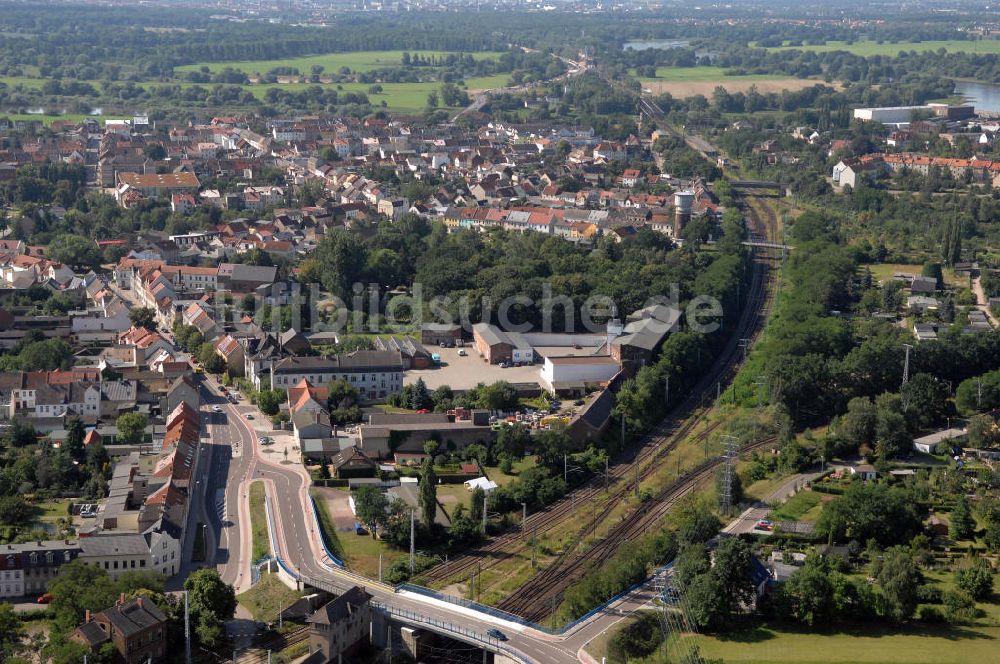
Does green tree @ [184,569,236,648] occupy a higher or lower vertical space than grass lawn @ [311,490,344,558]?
higher

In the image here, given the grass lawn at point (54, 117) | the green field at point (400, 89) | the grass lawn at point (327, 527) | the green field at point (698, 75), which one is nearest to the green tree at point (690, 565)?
the grass lawn at point (327, 527)

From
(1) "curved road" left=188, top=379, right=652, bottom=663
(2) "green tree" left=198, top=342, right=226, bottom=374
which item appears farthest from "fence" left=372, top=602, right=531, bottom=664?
(2) "green tree" left=198, top=342, right=226, bottom=374

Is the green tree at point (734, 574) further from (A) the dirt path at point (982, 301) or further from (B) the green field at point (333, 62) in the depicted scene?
(B) the green field at point (333, 62)

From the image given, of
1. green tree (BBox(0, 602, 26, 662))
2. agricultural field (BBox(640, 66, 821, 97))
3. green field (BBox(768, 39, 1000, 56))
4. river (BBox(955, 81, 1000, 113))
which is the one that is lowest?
green tree (BBox(0, 602, 26, 662))

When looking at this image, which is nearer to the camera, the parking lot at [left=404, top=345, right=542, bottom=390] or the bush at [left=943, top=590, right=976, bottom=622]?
the bush at [left=943, top=590, right=976, bottom=622]

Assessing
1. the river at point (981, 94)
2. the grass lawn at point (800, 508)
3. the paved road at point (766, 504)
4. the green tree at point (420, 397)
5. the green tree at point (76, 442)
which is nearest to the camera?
the paved road at point (766, 504)

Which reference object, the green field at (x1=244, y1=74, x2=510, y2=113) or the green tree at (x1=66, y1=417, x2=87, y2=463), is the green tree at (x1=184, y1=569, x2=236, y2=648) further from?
the green field at (x1=244, y1=74, x2=510, y2=113)
